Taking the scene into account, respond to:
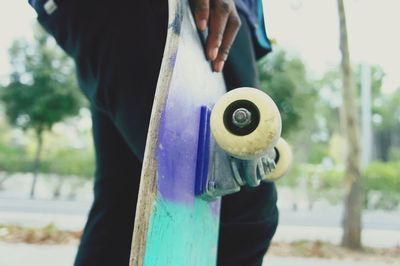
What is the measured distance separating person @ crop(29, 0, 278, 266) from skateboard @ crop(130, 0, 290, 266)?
0.16 ft

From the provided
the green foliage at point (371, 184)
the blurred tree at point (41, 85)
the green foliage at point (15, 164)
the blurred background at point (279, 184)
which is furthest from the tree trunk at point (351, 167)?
the green foliage at point (15, 164)

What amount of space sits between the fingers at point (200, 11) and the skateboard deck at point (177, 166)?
0.03m

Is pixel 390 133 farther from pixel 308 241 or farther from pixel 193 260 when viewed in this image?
pixel 193 260

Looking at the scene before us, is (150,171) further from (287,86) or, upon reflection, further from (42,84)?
(42,84)

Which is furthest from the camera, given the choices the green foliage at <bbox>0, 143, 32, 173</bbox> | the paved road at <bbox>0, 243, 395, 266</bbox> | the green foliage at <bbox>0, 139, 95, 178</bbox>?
the green foliage at <bbox>0, 143, 32, 173</bbox>

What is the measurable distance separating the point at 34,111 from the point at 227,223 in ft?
34.1

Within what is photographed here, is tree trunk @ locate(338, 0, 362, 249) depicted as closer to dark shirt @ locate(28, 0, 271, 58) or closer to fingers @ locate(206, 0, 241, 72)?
dark shirt @ locate(28, 0, 271, 58)

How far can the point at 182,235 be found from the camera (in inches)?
28.3

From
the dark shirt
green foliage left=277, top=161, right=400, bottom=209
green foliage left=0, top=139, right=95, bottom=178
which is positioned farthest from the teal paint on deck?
green foliage left=277, top=161, right=400, bottom=209

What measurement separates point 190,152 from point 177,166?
0.07 metres

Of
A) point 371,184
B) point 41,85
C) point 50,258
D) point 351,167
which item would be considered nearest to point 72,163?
point 41,85

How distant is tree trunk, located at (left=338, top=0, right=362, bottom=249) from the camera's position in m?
5.89

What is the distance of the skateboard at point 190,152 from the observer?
1.91 feet

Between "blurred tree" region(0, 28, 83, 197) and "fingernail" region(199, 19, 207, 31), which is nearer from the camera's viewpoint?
"fingernail" region(199, 19, 207, 31)
